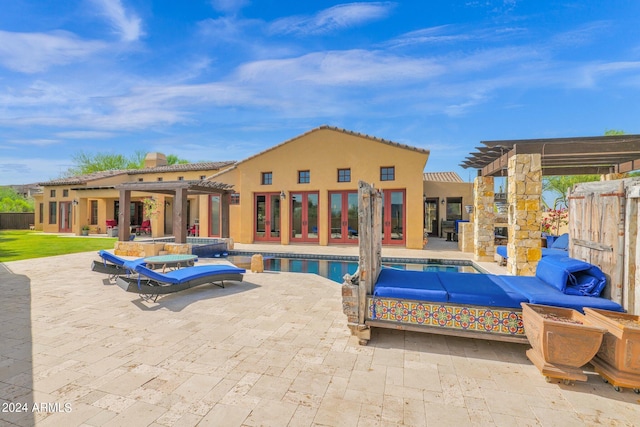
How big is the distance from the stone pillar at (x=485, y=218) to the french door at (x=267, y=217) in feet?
32.6

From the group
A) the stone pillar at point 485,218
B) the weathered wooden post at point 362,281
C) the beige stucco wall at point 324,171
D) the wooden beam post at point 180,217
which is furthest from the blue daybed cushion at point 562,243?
the wooden beam post at point 180,217

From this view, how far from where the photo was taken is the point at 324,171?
14891mm

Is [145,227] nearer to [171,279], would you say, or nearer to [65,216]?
[65,216]

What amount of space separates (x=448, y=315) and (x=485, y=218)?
746cm

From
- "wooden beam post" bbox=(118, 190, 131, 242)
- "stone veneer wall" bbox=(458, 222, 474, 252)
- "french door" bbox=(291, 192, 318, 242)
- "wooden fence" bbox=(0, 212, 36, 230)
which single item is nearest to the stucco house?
"french door" bbox=(291, 192, 318, 242)

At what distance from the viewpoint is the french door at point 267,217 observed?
52.4 feet

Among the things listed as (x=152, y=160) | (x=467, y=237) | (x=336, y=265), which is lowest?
(x=336, y=265)

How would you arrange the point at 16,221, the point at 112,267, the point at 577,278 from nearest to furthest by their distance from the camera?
the point at 577,278 < the point at 112,267 < the point at 16,221

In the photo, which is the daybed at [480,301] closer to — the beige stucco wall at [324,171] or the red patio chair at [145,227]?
the beige stucco wall at [324,171]

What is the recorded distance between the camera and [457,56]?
34.4 ft

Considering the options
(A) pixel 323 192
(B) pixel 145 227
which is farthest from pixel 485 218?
(B) pixel 145 227

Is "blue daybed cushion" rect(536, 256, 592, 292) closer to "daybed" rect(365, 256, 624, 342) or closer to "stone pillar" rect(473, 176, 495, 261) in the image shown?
"daybed" rect(365, 256, 624, 342)

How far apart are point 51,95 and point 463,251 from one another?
23858 millimetres

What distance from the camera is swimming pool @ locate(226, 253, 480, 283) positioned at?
9.67 meters
